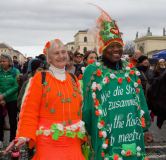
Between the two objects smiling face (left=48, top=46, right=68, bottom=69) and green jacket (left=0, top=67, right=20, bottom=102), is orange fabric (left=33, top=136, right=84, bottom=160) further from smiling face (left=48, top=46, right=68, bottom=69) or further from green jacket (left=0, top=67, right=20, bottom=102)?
green jacket (left=0, top=67, right=20, bottom=102)

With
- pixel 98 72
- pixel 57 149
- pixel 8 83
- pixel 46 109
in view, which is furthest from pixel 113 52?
pixel 8 83

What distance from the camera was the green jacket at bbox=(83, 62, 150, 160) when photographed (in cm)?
387

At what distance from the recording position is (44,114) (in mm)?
4105

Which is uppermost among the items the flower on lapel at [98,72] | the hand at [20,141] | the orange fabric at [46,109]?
the flower on lapel at [98,72]

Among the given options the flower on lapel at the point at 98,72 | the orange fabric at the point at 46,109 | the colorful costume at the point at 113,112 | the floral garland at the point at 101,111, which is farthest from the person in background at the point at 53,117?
the flower on lapel at the point at 98,72

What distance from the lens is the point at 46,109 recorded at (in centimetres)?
409

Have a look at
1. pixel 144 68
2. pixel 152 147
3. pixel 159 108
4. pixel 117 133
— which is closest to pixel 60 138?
pixel 117 133

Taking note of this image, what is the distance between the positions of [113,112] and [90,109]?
8.9 inches

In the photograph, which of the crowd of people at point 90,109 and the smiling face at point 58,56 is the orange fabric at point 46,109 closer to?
the crowd of people at point 90,109

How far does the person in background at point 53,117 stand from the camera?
13.2ft

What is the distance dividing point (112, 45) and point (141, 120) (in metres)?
0.78

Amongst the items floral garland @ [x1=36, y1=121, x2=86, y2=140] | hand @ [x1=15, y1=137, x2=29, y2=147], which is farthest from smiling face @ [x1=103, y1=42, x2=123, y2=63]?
hand @ [x1=15, y1=137, x2=29, y2=147]

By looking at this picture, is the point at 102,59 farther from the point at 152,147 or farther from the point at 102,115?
the point at 152,147

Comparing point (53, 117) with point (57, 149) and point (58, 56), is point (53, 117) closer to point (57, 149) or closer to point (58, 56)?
point (57, 149)
